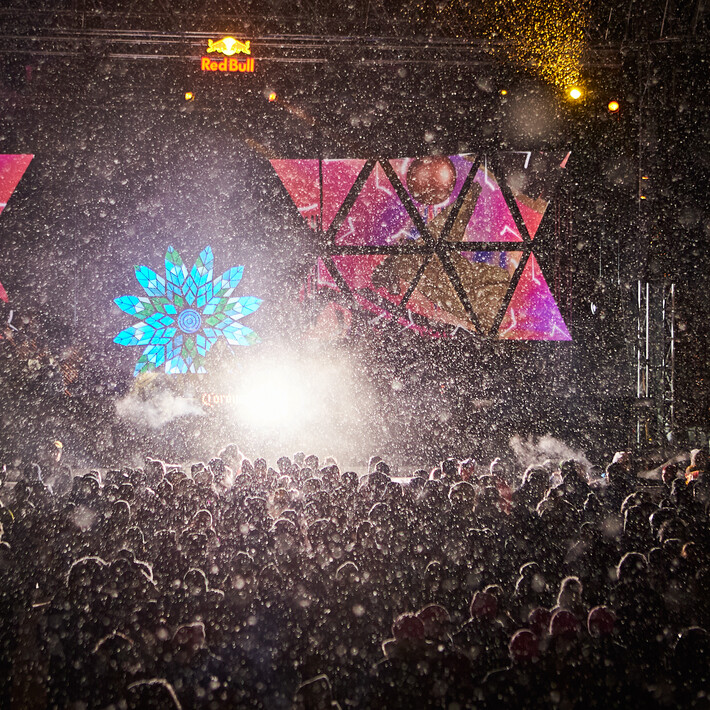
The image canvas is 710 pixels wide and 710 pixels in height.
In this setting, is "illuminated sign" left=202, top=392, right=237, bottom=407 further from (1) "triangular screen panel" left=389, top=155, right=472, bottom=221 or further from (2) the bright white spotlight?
(1) "triangular screen panel" left=389, top=155, right=472, bottom=221

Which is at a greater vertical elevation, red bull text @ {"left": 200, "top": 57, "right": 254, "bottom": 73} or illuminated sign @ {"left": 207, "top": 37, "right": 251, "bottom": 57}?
illuminated sign @ {"left": 207, "top": 37, "right": 251, "bottom": 57}

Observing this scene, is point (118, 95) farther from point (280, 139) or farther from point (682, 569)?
point (682, 569)

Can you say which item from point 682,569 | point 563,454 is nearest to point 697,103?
point 563,454

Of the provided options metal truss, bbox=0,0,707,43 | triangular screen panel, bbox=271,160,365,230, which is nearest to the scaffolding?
metal truss, bbox=0,0,707,43

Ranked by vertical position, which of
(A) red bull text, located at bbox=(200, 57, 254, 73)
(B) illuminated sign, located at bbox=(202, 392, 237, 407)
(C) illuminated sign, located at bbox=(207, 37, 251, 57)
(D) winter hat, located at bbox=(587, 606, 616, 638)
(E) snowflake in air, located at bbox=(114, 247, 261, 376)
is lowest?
(D) winter hat, located at bbox=(587, 606, 616, 638)

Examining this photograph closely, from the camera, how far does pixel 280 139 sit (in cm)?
623

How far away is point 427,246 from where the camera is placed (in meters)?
6.34

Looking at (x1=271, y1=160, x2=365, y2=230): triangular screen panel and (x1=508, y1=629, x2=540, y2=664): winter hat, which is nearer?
(x1=508, y1=629, x2=540, y2=664): winter hat

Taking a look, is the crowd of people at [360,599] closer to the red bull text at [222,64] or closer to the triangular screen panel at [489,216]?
the triangular screen panel at [489,216]

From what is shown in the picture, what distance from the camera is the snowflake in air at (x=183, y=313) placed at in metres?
6.30

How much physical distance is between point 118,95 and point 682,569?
6.74 m

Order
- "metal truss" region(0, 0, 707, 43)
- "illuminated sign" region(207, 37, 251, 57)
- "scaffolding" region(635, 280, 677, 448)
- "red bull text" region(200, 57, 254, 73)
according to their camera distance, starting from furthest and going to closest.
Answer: "red bull text" region(200, 57, 254, 73)
"illuminated sign" region(207, 37, 251, 57)
"scaffolding" region(635, 280, 677, 448)
"metal truss" region(0, 0, 707, 43)

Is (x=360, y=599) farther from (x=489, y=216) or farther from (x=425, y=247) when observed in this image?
(x=489, y=216)

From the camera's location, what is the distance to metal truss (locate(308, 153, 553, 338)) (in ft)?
20.6
